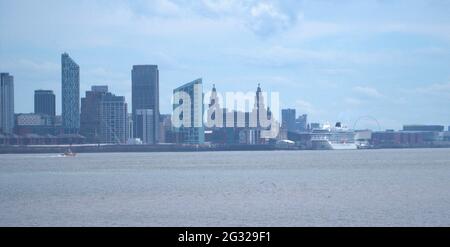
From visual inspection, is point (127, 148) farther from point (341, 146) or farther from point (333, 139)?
point (341, 146)

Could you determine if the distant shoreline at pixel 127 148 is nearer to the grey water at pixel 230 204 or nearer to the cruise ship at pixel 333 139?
the cruise ship at pixel 333 139

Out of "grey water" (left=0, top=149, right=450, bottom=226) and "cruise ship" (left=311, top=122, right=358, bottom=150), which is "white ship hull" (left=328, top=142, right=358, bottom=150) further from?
"grey water" (left=0, top=149, right=450, bottom=226)

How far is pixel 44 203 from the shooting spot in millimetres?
40344

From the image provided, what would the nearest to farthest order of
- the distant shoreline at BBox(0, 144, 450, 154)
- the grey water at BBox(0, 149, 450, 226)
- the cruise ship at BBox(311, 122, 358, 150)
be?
the grey water at BBox(0, 149, 450, 226) → the distant shoreline at BBox(0, 144, 450, 154) → the cruise ship at BBox(311, 122, 358, 150)

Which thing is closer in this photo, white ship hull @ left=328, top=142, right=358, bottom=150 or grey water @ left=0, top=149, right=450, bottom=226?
grey water @ left=0, top=149, right=450, bottom=226

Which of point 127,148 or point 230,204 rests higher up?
point 127,148

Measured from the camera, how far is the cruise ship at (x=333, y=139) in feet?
633

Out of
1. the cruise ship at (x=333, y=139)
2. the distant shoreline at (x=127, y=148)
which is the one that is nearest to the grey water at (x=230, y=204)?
the distant shoreline at (x=127, y=148)

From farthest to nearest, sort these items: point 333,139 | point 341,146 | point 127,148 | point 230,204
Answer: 1. point 333,139
2. point 341,146
3. point 127,148
4. point 230,204

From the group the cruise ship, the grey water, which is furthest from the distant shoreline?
the grey water

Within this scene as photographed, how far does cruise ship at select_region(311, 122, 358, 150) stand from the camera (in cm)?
19288

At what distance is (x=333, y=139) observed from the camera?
640 ft

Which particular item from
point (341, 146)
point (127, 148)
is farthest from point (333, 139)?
point (127, 148)
